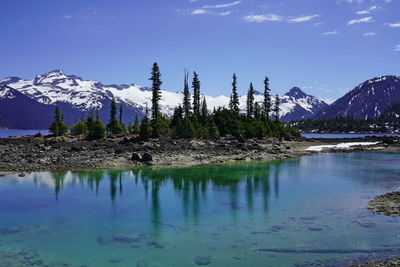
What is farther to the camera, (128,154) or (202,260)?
(128,154)

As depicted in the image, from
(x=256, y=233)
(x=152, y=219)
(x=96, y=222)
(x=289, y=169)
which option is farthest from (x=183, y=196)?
(x=289, y=169)

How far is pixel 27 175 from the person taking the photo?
4650 cm

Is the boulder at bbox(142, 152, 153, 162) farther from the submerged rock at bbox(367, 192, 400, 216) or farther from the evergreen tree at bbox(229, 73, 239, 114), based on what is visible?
the evergreen tree at bbox(229, 73, 239, 114)

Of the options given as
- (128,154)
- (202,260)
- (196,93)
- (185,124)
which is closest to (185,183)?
(128,154)

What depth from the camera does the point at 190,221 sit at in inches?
1058

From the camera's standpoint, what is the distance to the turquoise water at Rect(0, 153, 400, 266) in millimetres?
19672

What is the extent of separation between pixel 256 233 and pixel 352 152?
7579cm

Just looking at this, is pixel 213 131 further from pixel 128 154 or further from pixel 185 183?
pixel 185 183

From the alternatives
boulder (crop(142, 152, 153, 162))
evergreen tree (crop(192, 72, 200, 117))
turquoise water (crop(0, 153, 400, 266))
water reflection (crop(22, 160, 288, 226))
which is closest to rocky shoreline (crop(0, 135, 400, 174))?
boulder (crop(142, 152, 153, 162))

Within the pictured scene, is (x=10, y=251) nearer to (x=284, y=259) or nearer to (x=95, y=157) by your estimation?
(x=284, y=259)

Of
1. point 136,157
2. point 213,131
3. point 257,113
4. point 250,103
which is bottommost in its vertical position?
point 136,157

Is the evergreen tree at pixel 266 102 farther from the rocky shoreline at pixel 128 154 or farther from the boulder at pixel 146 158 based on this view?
the boulder at pixel 146 158

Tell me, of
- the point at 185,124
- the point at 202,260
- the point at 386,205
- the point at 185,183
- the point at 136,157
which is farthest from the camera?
the point at 185,124

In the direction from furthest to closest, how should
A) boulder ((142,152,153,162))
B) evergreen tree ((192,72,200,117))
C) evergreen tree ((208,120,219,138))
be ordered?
evergreen tree ((192,72,200,117)) → evergreen tree ((208,120,219,138)) → boulder ((142,152,153,162))
